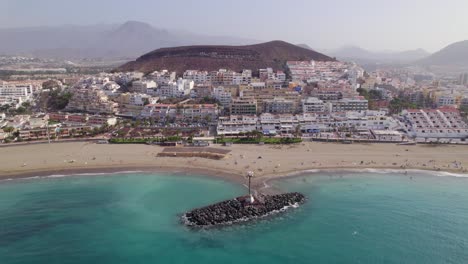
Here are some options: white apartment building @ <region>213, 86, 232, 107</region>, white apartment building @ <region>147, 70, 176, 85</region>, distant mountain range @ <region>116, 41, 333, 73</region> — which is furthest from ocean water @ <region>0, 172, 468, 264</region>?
distant mountain range @ <region>116, 41, 333, 73</region>

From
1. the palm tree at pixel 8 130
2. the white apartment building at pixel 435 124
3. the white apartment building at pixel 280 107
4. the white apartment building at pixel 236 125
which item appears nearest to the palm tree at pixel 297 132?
the white apartment building at pixel 236 125

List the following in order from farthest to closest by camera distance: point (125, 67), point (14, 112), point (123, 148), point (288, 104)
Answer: point (125, 67) < point (14, 112) < point (288, 104) < point (123, 148)

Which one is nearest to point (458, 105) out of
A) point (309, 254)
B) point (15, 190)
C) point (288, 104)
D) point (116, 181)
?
point (288, 104)

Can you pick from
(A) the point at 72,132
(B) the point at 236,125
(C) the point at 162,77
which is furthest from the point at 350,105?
(A) the point at 72,132

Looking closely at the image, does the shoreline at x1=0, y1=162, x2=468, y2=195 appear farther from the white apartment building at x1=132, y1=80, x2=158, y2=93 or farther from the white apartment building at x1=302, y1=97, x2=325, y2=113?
the white apartment building at x1=132, y1=80, x2=158, y2=93

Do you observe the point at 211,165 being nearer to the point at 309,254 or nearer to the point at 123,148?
the point at 123,148
